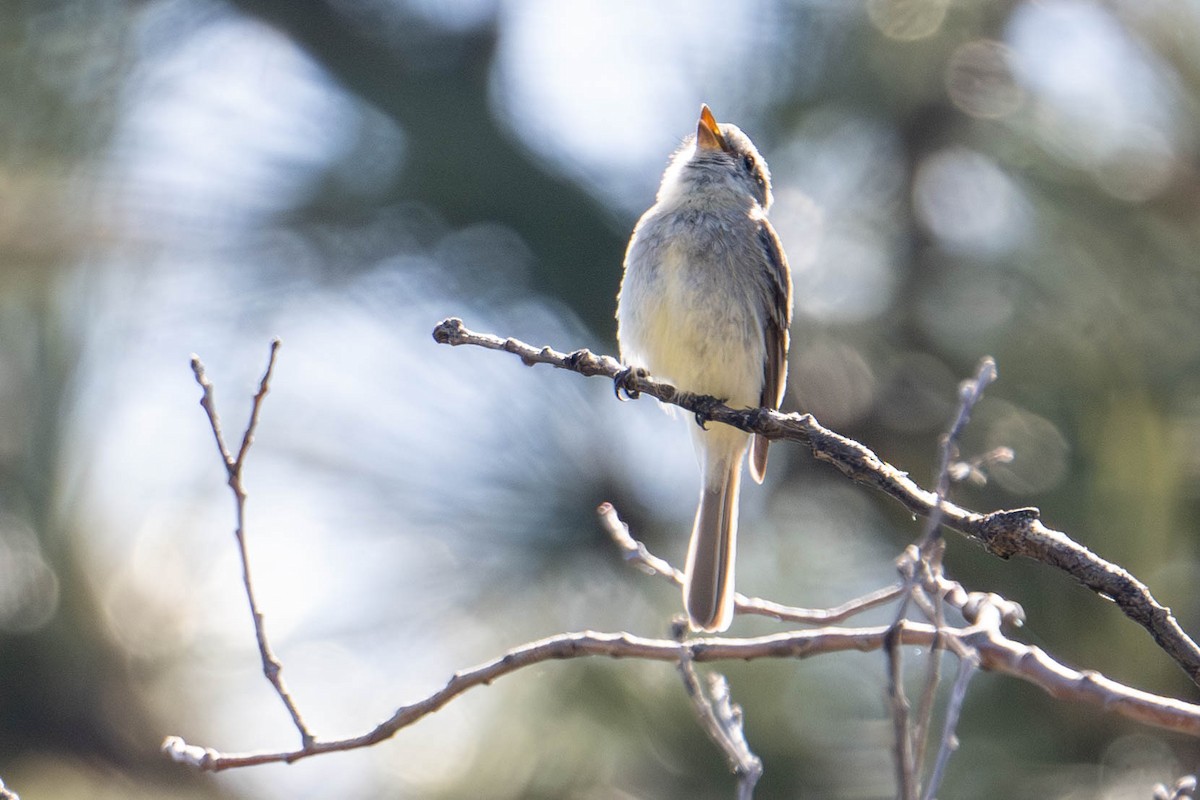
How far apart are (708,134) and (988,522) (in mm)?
2841

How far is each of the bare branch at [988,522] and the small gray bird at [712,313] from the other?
4.41ft

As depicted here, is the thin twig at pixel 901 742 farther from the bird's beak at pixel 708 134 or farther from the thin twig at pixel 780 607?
the bird's beak at pixel 708 134

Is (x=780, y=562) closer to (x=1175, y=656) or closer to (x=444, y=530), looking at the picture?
(x=444, y=530)

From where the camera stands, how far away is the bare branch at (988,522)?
82.3 inches

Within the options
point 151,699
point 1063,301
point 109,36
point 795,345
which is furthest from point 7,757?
point 1063,301

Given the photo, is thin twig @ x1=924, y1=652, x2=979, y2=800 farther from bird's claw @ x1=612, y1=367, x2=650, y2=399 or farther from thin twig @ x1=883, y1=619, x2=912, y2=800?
bird's claw @ x1=612, y1=367, x2=650, y2=399

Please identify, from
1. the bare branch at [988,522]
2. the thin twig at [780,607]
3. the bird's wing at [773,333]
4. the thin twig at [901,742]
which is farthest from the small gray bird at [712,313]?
the thin twig at [901,742]

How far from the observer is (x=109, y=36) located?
5.37 m

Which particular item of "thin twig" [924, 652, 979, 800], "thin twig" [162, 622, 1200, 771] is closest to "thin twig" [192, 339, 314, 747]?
"thin twig" [162, 622, 1200, 771]

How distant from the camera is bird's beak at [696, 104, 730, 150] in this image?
4871 mm

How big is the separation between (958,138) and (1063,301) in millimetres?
886

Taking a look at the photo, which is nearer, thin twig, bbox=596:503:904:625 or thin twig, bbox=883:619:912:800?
thin twig, bbox=883:619:912:800

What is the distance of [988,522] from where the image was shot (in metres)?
2.29

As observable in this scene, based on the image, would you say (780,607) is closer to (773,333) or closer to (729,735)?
(729,735)
